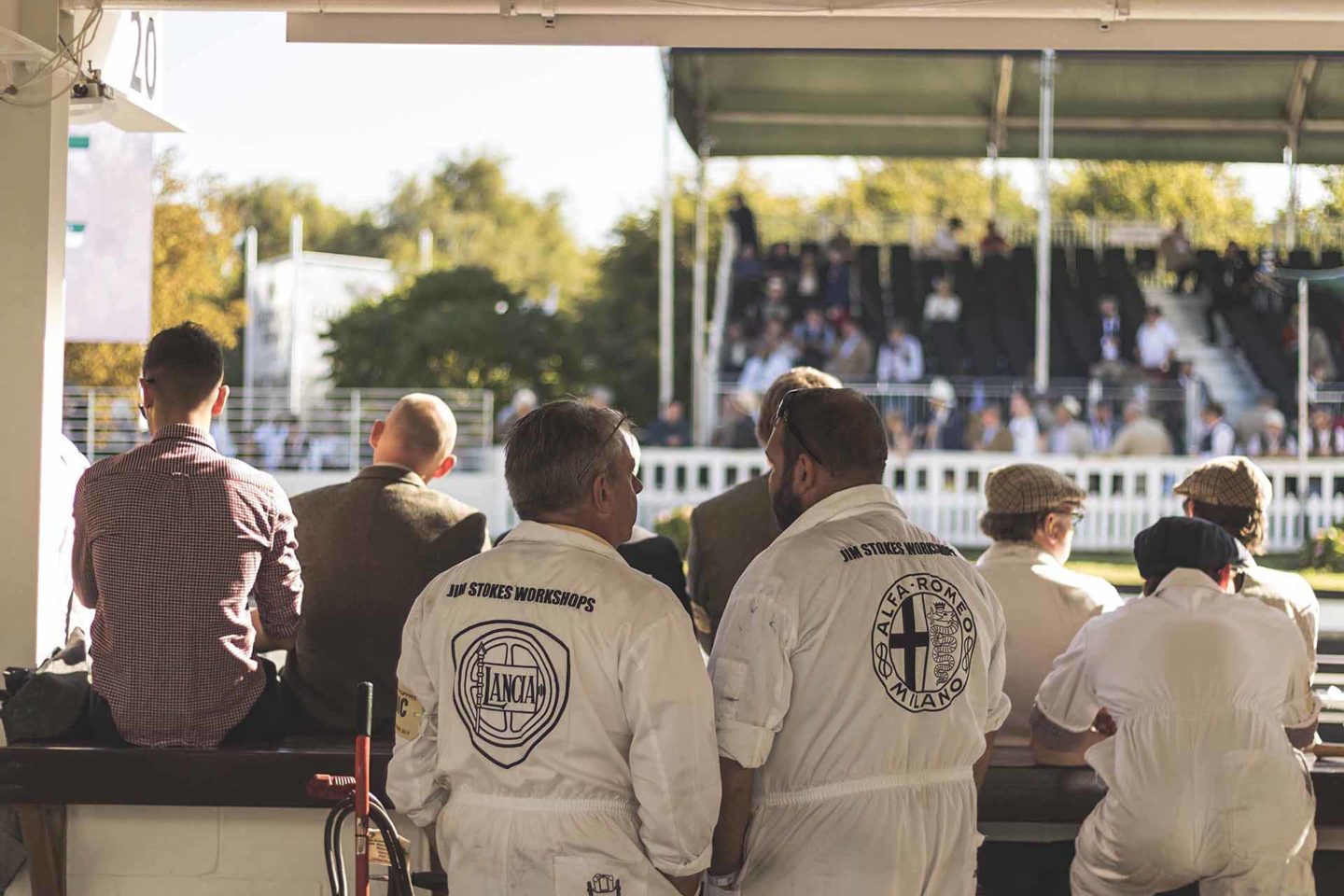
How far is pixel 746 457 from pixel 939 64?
478cm

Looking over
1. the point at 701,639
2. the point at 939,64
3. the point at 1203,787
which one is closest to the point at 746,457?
the point at 939,64

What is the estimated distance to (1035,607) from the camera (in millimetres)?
4332

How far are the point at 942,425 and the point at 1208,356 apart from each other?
6679 mm

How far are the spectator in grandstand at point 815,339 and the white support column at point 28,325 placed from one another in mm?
16655

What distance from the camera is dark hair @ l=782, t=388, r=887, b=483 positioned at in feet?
9.57

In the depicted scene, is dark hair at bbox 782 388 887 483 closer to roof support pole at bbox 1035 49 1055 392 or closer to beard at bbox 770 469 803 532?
beard at bbox 770 469 803 532

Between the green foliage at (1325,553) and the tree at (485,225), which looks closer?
the green foliage at (1325,553)

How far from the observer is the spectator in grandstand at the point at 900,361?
20.7 metres

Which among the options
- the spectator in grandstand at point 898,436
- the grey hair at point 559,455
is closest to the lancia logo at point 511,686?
the grey hair at point 559,455

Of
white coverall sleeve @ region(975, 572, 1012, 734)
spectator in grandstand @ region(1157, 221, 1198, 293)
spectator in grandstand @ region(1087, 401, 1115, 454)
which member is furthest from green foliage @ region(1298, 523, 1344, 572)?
white coverall sleeve @ region(975, 572, 1012, 734)

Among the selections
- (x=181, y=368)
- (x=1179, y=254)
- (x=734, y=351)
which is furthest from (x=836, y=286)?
(x=181, y=368)

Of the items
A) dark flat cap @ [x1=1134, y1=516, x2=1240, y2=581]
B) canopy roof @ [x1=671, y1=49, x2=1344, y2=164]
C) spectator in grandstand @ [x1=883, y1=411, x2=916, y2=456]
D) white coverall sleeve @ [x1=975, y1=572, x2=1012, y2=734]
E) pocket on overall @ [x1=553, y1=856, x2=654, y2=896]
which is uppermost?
canopy roof @ [x1=671, y1=49, x2=1344, y2=164]

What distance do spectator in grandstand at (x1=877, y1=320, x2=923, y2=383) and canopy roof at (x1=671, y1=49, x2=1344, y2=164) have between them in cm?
290

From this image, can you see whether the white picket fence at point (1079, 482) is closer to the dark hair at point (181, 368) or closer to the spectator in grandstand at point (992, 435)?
the spectator in grandstand at point (992, 435)
